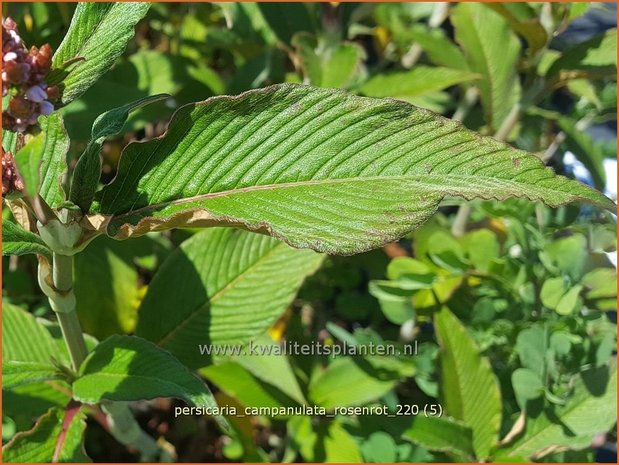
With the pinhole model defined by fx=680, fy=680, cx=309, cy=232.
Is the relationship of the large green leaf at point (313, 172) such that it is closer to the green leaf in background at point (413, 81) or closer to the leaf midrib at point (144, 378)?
the leaf midrib at point (144, 378)

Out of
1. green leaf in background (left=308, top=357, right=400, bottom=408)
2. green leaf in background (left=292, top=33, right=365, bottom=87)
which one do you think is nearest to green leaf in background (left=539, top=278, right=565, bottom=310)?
green leaf in background (left=308, top=357, right=400, bottom=408)

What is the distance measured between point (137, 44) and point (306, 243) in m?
1.32

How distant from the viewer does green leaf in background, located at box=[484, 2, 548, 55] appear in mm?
1178

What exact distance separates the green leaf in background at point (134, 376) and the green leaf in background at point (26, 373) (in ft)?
0.11

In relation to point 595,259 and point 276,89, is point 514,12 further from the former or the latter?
point 276,89

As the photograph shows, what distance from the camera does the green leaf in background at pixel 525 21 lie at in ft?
3.86

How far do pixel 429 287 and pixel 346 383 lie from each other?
0.69 ft

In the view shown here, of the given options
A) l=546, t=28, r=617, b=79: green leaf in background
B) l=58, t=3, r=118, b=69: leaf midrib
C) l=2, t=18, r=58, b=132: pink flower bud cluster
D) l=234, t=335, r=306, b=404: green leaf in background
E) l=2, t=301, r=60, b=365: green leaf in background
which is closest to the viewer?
l=2, t=18, r=58, b=132: pink flower bud cluster

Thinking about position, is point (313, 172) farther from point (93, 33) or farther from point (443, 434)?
point (443, 434)

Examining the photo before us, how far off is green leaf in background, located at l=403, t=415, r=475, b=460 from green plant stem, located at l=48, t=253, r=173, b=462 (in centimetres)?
39

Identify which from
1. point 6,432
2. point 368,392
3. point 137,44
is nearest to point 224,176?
point 368,392

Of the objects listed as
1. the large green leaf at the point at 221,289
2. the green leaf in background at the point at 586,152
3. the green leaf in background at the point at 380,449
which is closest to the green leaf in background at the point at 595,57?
the green leaf in background at the point at 586,152

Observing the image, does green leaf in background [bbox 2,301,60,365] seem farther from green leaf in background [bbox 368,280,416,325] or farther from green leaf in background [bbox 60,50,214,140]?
green leaf in background [bbox 368,280,416,325]

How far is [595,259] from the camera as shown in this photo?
1.22m
